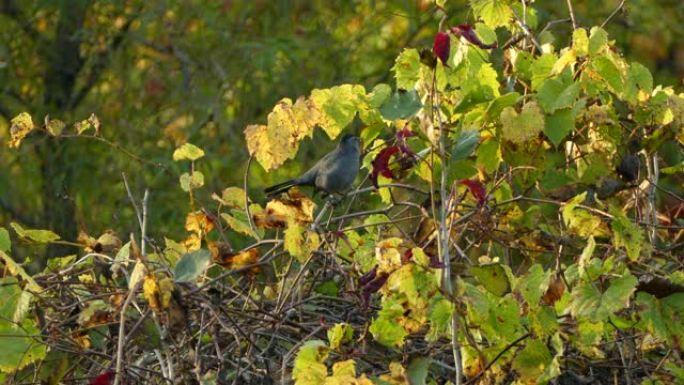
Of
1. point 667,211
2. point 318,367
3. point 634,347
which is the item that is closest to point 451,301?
point 318,367

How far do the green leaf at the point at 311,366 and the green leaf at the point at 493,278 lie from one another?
14.5 inches

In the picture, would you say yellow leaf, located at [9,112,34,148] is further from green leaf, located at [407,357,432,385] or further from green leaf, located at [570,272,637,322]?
green leaf, located at [570,272,637,322]

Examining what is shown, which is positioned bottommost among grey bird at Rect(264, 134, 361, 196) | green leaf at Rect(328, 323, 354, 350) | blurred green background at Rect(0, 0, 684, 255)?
blurred green background at Rect(0, 0, 684, 255)

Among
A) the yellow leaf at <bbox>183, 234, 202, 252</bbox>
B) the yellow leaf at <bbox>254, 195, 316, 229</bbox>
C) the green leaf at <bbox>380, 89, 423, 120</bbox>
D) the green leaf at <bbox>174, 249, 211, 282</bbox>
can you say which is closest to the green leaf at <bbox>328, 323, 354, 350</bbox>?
the green leaf at <bbox>174, 249, 211, 282</bbox>

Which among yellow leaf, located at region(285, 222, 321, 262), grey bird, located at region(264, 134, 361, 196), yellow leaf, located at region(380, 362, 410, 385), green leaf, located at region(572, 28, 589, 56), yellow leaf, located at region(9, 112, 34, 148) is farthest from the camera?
grey bird, located at region(264, 134, 361, 196)

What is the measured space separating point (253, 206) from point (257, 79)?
21.6ft

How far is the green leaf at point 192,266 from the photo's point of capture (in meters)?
2.59

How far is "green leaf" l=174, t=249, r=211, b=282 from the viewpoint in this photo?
2.59 m

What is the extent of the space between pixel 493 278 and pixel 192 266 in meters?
0.59

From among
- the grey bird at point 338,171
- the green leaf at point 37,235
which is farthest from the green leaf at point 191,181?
the grey bird at point 338,171

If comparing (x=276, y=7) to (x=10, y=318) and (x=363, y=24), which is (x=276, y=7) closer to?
(x=363, y=24)

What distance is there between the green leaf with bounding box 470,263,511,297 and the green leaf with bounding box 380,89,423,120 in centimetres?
35

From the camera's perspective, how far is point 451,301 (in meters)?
2.51

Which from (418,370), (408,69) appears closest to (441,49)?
(408,69)
